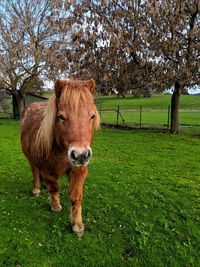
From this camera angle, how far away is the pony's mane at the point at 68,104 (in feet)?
10.8

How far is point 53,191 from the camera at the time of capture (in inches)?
177

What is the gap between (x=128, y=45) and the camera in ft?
43.8

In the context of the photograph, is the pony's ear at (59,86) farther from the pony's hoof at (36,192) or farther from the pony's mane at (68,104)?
the pony's hoof at (36,192)

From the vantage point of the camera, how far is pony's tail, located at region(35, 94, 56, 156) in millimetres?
3662

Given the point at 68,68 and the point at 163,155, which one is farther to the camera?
the point at 68,68

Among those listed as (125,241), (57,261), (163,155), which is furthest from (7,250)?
(163,155)

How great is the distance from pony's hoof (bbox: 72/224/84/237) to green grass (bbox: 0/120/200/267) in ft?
0.21

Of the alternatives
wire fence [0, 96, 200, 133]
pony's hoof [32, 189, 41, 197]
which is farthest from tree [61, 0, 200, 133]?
pony's hoof [32, 189, 41, 197]

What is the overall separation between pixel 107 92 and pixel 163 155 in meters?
6.10

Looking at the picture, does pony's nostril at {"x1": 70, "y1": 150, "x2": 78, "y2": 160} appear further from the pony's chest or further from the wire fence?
the wire fence

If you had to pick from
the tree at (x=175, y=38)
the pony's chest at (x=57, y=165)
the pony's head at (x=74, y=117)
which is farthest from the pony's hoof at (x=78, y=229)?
the tree at (x=175, y=38)

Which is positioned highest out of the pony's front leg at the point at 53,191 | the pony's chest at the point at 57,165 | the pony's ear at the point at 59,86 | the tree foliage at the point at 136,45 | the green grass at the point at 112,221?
the tree foliage at the point at 136,45

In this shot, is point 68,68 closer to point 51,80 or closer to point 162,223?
point 51,80

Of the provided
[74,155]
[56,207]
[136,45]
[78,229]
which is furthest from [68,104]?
[136,45]
